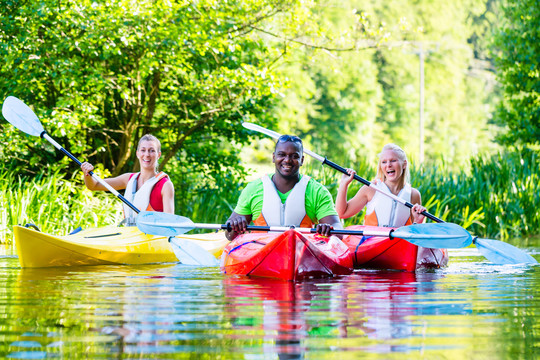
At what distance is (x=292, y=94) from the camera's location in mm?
29609

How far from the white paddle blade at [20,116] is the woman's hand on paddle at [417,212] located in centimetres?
395

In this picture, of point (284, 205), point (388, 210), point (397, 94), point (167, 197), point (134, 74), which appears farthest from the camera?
point (397, 94)

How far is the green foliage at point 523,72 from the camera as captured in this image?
14086mm

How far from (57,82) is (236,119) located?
9.47 feet

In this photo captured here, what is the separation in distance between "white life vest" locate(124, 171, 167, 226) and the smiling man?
61.5 inches

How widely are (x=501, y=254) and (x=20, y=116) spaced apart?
4874 mm

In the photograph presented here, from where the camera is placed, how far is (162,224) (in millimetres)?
6738

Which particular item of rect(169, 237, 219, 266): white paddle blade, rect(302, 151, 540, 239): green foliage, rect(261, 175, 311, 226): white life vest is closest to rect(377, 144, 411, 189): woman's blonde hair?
rect(261, 175, 311, 226): white life vest

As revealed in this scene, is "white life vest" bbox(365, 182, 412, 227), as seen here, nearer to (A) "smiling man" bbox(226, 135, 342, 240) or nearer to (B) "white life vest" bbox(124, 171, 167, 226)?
(A) "smiling man" bbox(226, 135, 342, 240)

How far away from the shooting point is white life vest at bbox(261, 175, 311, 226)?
6.10 metres

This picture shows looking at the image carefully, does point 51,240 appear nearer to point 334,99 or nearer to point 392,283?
point 392,283

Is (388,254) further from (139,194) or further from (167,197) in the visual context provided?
(139,194)

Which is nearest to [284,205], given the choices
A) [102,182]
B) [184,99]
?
[102,182]

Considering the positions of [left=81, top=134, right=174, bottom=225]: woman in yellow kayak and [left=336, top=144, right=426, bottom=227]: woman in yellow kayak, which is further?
[left=81, top=134, right=174, bottom=225]: woman in yellow kayak
